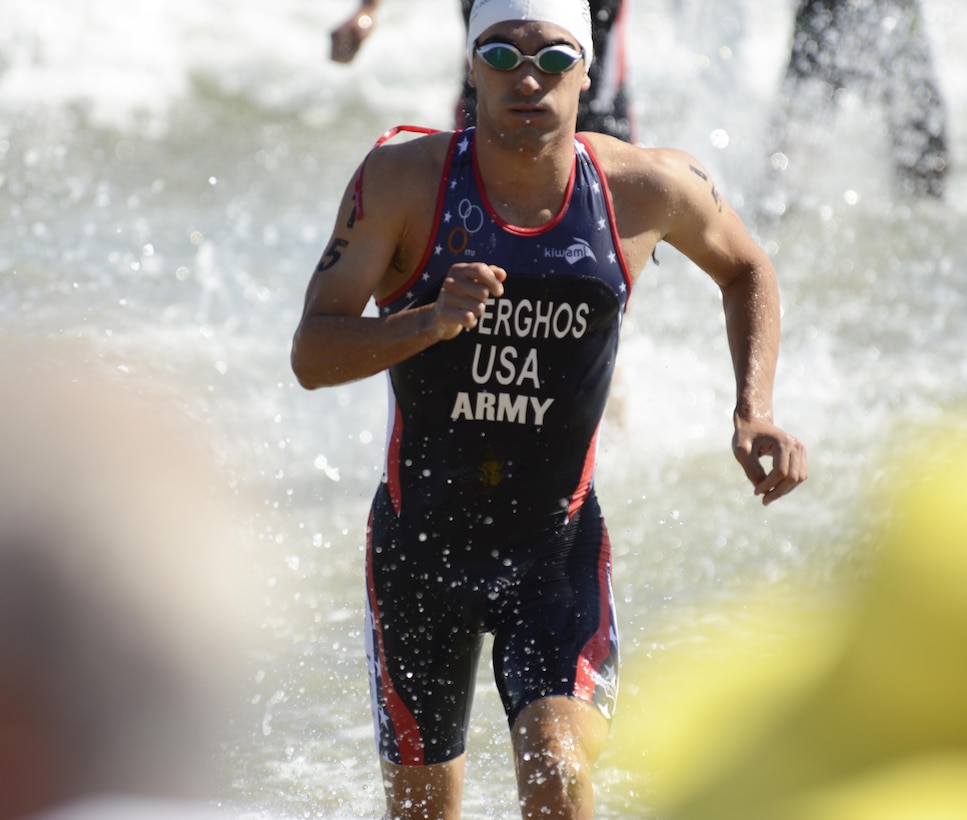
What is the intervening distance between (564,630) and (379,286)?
2.73 feet

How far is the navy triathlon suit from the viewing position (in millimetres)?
2867

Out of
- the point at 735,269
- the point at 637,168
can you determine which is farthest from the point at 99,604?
the point at 735,269

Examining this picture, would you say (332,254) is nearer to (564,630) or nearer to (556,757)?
(564,630)

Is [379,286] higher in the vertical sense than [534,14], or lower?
lower

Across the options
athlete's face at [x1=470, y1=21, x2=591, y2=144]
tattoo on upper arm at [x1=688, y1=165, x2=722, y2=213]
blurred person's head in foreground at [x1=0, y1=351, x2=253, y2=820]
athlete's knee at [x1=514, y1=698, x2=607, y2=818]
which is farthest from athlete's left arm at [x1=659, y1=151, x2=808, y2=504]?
blurred person's head in foreground at [x1=0, y1=351, x2=253, y2=820]

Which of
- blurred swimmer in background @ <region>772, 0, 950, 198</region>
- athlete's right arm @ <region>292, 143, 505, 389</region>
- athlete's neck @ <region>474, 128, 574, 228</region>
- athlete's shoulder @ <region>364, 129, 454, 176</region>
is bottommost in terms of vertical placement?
athlete's right arm @ <region>292, 143, 505, 389</region>

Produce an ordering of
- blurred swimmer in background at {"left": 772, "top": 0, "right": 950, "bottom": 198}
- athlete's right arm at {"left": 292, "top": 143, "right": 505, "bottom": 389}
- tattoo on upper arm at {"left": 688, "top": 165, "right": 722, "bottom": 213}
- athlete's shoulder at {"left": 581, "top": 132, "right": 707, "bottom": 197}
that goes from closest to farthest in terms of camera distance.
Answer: athlete's right arm at {"left": 292, "top": 143, "right": 505, "bottom": 389}, athlete's shoulder at {"left": 581, "top": 132, "right": 707, "bottom": 197}, tattoo on upper arm at {"left": 688, "top": 165, "right": 722, "bottom": 213}, blurred swimmer in background at {"left": 772, "top": 0, "right": 950, "bottom": 198}

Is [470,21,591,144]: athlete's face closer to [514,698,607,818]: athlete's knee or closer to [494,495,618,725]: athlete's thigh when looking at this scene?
[494,495,618,725]: athlete's thigh

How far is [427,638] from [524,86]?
121 centimetres

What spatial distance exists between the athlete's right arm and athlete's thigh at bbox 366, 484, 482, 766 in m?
0.53

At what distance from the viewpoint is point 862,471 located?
5.79 meters

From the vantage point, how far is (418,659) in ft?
10.0

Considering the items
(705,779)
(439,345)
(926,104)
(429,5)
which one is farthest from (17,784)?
(429,5)

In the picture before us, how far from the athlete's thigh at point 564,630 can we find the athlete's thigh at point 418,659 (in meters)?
0.14
